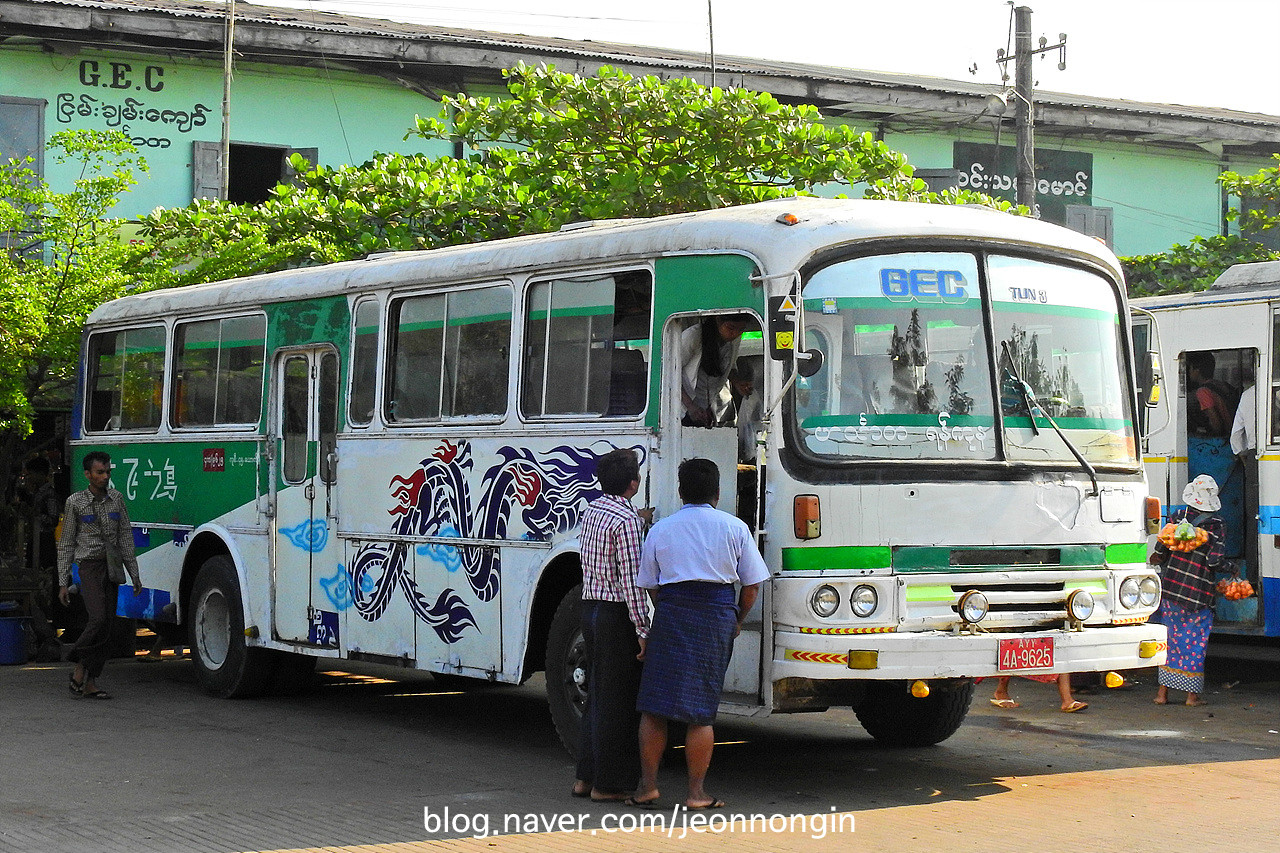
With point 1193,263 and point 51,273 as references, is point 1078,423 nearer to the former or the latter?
point 51,273

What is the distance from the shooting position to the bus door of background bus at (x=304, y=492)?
11.1 meters

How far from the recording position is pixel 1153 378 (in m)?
9.12

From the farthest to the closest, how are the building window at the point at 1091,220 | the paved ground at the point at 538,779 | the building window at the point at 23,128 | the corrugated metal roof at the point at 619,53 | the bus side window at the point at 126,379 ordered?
the building window at the point at 1091,220, the corrugated metal roof at the point at 619,53, the building window at the point at 23,128, the bus side window at the point at 126,379, the paved ground at the point at 538,779

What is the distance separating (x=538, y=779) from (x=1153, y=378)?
3989mm

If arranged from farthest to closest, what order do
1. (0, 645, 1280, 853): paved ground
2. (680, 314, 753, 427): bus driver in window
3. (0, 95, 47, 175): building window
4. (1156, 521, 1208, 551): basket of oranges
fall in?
(0, 95, 47, 175): building window
(1156, 521, 1208, 551): basket of oranges
(680, 314, 753, 427): bus driver in window
(0, 645, 1280, 853): paved ground

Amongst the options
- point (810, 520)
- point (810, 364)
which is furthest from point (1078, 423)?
point (810, 520)

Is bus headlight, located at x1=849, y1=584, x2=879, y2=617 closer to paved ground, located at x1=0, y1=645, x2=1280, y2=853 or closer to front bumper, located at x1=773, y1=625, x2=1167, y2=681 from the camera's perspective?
front bumper, located at x1=773, y1=625, x2=1167, y2=681

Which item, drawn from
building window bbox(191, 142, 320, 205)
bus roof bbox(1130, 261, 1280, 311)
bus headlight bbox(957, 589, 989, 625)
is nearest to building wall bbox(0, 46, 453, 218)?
building window bbox(191, 142, 320, 205)

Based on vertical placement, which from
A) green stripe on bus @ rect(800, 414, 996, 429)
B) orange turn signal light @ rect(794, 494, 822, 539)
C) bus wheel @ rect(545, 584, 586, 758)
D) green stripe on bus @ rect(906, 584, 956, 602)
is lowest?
bus wheel @ rect(545, 584, 586, 758)

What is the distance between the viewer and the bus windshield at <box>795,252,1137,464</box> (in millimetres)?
8070

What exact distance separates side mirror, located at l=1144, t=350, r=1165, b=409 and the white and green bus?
8.5 inches

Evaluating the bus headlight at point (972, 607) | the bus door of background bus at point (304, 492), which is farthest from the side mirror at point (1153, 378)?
the bus door of background bus at point (304, 492)

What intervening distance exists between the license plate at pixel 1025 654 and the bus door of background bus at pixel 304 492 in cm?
475

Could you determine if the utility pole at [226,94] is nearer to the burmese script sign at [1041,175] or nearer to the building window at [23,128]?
the building window at [23,128]
